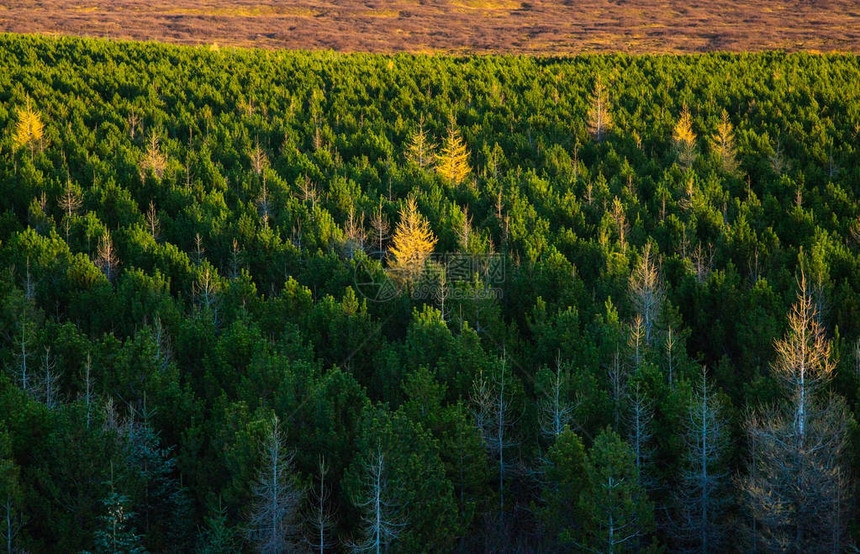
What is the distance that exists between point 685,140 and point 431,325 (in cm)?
4026

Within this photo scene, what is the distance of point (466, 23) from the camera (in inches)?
5556

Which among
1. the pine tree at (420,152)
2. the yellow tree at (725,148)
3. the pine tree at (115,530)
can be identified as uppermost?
the yellow tree at (725,148)

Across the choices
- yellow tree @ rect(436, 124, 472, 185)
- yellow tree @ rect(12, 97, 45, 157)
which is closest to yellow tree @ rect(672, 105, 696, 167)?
yellow tree @ rect(436, 124, 472, 185)

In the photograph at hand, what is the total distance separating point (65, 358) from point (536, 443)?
17.9m

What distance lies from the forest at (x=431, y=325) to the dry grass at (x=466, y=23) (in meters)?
45.4

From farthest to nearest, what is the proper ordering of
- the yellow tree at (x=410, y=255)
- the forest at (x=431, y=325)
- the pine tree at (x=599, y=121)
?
1. the pine tree at (x=599, y=121)
2. the yellow tree at (x=410, y=255)
3. the forest at (x=431, y=325)

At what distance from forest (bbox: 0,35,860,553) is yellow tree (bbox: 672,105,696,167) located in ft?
1.07

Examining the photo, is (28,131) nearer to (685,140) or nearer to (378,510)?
(685,140)

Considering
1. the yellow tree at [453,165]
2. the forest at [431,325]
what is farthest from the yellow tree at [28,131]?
the yellow tree at [453,165]

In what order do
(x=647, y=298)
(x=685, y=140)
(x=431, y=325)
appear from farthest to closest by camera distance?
(x=685, y=140) → (x=647, y=298) → (x=431, y=325)

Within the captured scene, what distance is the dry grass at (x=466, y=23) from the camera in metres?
124

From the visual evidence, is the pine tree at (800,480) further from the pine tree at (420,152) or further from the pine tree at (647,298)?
the pine tree at (420,152)

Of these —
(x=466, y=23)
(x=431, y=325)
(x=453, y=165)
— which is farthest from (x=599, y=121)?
(x=466, y=23)

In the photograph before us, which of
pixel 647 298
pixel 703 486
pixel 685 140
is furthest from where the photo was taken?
pixel 685 140
